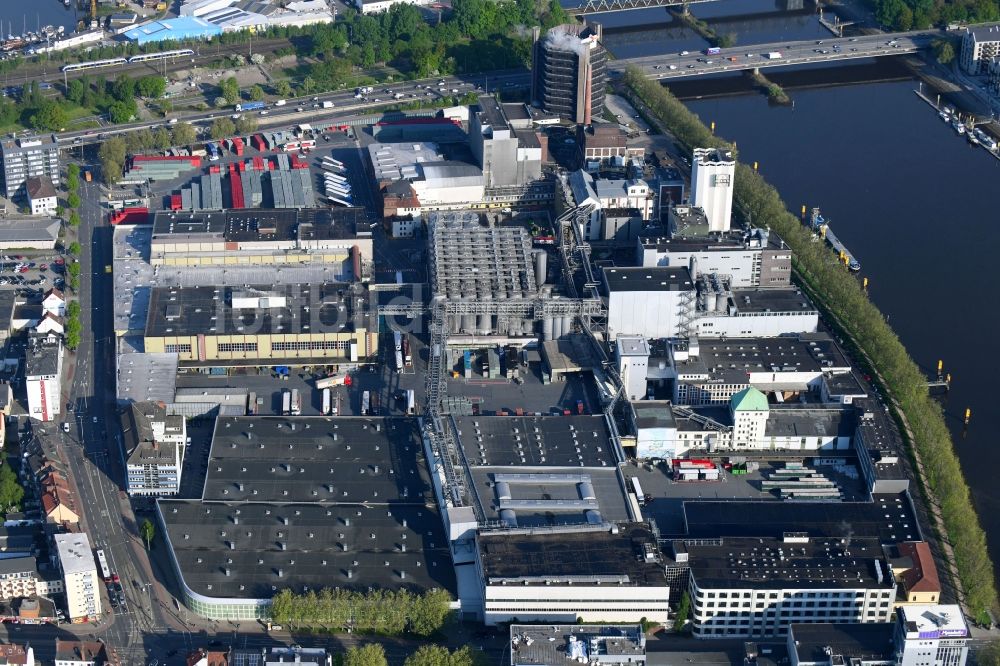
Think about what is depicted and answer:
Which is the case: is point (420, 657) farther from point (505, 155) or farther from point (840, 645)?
point (505, 155)

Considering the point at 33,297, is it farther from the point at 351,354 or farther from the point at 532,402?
the point at 532,402

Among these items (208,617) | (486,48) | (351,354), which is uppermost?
(486,48)

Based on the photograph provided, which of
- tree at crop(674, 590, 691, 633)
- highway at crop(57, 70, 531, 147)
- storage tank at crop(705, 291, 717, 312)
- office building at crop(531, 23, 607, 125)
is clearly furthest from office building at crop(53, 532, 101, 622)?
office building at crop(531, 23, 607, 125)

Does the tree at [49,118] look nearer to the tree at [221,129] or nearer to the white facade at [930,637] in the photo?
the tree at [221,129]

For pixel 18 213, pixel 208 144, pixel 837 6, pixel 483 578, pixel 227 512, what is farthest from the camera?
pixel 837 6

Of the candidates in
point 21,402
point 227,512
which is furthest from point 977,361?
point 21,402

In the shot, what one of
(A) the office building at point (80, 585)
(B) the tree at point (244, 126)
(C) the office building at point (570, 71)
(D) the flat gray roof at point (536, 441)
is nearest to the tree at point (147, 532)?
(A) the office building at point (80, 585)

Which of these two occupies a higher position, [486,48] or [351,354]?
[486,48]
